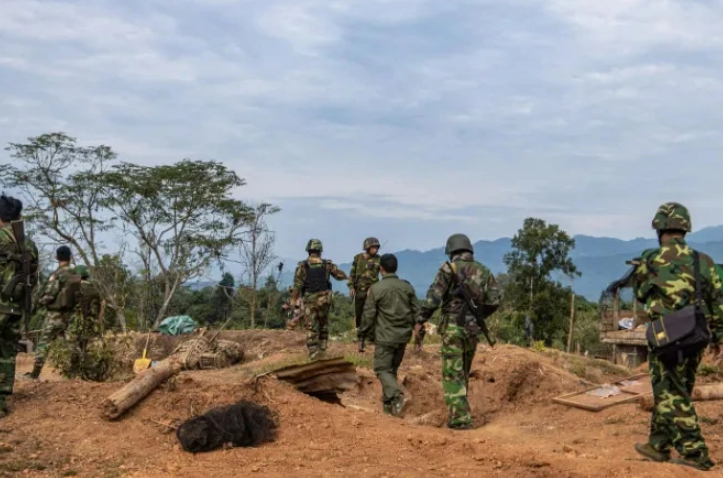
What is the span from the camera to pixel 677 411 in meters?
5.15

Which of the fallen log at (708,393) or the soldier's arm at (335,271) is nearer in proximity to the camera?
the fallen log at (708,393)

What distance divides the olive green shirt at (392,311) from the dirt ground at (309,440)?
1134 millimetres

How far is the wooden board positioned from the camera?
8258mm

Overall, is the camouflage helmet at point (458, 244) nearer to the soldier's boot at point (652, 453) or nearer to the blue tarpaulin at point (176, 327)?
the soldier's boot at point (652, 453)

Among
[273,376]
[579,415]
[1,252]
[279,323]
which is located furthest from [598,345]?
[1,252]

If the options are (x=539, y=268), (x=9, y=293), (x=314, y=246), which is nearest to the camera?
(x=9, y=293)

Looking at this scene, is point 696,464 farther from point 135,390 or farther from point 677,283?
point 135,390

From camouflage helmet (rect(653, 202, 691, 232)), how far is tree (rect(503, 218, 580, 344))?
2523 cm

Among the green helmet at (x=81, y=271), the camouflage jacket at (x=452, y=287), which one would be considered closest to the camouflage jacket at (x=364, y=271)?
the green helmet at (x=81, y=271)

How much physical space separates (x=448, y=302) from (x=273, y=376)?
194cm

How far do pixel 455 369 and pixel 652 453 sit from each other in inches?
84.2

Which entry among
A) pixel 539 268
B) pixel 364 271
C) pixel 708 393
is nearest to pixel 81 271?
pixel 364 271

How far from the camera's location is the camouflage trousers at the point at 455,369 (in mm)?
7109

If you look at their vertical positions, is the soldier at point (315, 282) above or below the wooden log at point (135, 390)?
above
